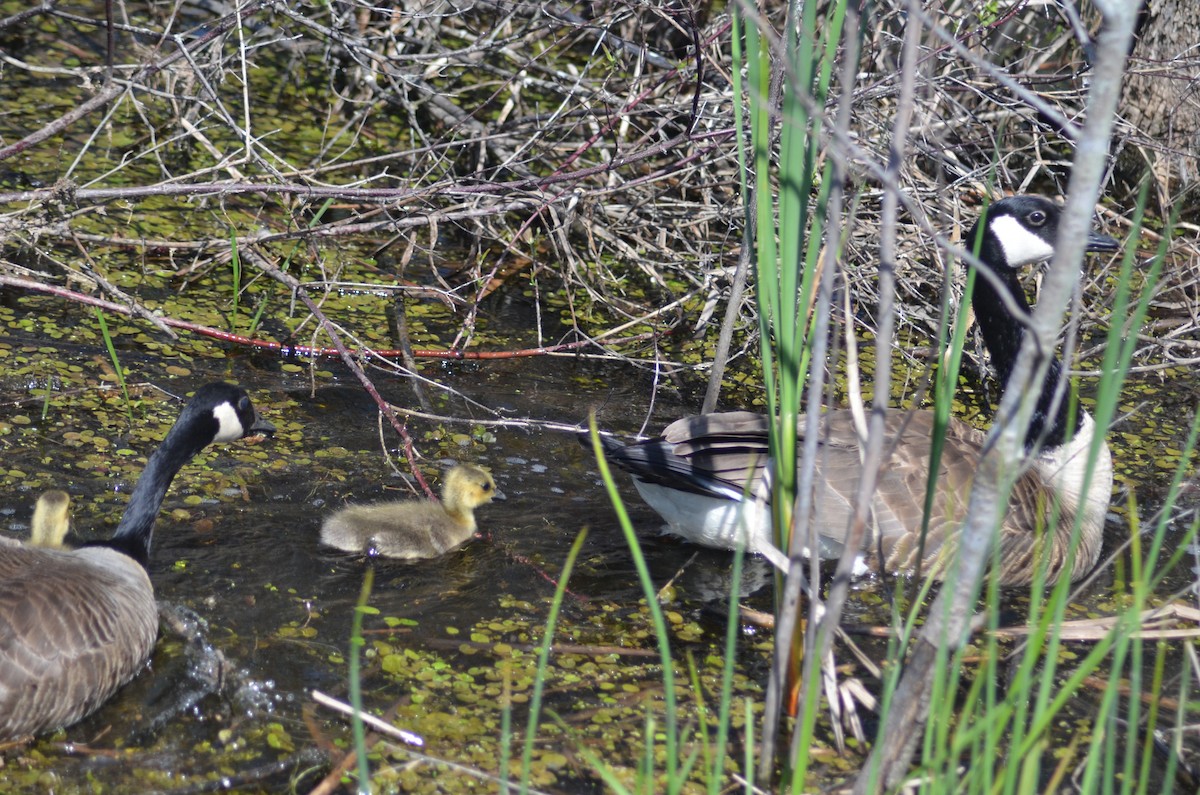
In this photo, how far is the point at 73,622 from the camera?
3488 mm

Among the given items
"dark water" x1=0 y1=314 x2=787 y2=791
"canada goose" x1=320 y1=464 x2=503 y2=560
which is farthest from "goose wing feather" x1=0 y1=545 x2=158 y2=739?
"canada goose" x1=320 y1=464 x2=503 y2=560

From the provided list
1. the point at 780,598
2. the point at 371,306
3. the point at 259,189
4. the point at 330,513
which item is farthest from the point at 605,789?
the point at 371,306

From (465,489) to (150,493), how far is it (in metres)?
1.08

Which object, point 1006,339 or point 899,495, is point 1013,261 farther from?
point 899,495

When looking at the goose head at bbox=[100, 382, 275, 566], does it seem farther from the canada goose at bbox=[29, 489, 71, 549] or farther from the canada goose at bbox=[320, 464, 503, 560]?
the canada goose at bbox=[320, 464, 503, 560]

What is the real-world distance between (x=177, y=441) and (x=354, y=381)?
165 centimetres

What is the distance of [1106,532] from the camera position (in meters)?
5.31

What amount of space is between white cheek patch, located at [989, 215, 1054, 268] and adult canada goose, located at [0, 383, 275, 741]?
338 cm

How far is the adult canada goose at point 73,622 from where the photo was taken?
3.31 metres

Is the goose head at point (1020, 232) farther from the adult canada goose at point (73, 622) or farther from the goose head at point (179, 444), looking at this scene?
the adult canada goose at point (73, 622)

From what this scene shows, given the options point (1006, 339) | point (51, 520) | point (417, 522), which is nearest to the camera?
point (51, 520)

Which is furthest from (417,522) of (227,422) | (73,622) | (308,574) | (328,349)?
(328,349)

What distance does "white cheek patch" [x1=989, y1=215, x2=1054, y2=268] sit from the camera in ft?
16.8

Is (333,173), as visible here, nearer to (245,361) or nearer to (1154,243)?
(245,361)
